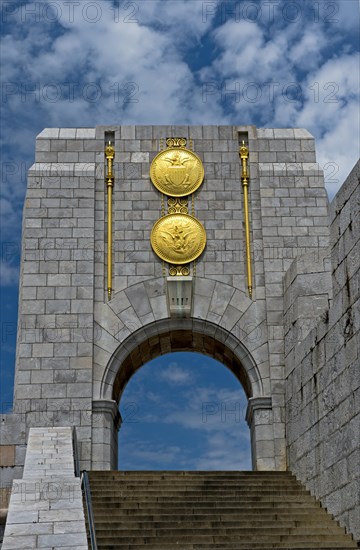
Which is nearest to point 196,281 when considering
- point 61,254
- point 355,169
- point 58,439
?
point 61,254

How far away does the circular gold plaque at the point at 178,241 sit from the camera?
52.5ft

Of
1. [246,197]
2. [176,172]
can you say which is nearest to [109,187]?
[176,172]

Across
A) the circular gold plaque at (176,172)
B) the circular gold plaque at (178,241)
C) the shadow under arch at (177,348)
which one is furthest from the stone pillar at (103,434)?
the circular gold plaque at (176,172)

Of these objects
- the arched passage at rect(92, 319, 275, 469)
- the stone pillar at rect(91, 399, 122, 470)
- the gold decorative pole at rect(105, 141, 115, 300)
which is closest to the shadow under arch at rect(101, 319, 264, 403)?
the arched passage at rect(92, 319, 275, 469)

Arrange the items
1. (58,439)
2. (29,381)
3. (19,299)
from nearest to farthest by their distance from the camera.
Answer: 1. (58,439)
2. (29,381)
3. (19,299)

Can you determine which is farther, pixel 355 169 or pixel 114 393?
pixel 114 393

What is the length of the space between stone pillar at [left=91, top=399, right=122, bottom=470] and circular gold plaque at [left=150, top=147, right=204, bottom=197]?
4315mm

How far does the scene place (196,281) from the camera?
15.9 meters

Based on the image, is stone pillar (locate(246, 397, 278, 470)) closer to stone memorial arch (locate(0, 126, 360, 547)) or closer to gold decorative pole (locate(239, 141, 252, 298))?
stone memorial arch (locate(0, 126, 360, 547))

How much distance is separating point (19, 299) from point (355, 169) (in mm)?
7925

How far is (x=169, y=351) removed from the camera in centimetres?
1725

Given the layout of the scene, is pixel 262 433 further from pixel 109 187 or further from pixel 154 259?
pixel 109 187

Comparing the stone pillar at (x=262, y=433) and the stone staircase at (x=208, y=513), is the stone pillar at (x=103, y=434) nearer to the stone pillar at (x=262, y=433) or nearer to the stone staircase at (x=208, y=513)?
the stone staircase at (x=208, y=513)

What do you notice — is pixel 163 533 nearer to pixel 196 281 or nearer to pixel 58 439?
pixel 58 439
